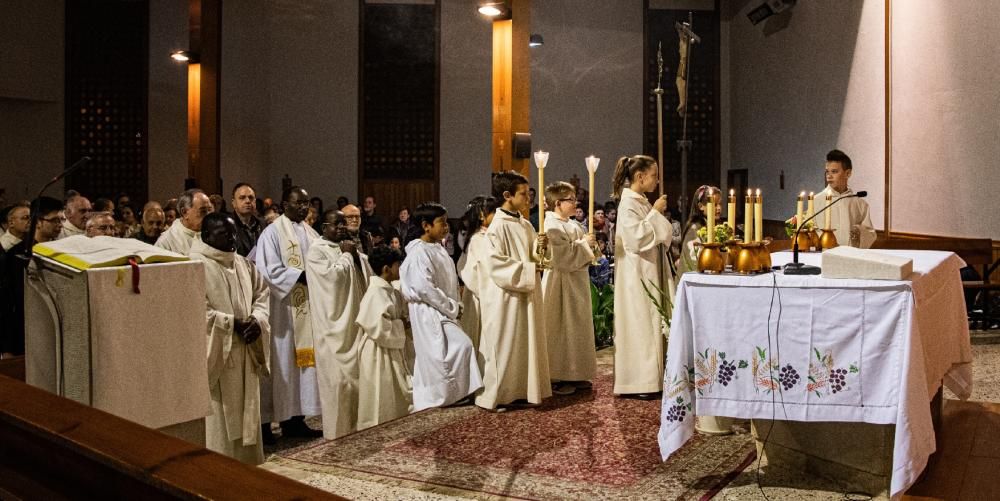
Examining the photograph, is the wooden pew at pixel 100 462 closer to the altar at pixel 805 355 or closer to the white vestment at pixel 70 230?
the altar at pixel 805 355

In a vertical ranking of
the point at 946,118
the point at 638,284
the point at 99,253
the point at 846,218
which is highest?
the point at 946,118

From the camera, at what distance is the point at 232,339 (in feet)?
15.6

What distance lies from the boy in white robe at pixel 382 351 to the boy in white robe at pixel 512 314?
558mm

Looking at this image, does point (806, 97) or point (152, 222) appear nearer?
point (152, 222)

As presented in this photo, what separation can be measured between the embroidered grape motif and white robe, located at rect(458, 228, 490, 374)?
2581 millimetres

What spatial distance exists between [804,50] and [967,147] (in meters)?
4.79

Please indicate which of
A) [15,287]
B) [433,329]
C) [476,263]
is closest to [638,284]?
[476,263]

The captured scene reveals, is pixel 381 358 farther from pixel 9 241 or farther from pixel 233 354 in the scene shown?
pixel 9 241

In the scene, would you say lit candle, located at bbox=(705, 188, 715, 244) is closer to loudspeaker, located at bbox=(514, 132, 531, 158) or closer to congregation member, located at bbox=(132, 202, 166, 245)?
loudspeaker, located at bbox=(514, 132, 531, 158)

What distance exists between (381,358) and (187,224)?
1529mm

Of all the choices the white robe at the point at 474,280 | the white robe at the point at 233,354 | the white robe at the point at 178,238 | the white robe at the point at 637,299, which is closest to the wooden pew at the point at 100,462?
the white robe at the point at 233,354

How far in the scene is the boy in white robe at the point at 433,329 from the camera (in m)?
5.99

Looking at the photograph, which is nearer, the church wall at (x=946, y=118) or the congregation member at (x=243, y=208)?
the congregation member at (x=243, y=208)

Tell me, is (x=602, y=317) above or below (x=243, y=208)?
below
